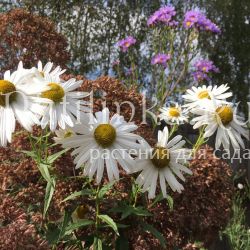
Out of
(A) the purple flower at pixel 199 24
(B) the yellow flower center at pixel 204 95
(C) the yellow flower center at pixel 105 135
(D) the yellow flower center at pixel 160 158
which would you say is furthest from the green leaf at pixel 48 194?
(A) the purple flower at pixel 199 24

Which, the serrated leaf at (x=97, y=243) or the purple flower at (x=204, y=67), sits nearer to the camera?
the serrated leaf at (x=97, y=243)

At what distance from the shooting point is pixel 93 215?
5.14 feet

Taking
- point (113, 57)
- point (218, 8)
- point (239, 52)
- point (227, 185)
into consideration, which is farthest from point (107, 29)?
point (227, 185)

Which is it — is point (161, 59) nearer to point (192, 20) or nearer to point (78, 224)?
point (192, 20)

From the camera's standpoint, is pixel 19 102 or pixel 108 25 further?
pixel 108 25

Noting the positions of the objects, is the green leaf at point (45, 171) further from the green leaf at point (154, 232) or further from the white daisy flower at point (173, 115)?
the white daisy flower at point (173, 115)

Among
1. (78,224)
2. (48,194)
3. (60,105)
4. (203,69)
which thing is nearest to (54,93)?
(60,105)

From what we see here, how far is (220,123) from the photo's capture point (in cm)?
158

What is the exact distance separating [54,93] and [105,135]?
0.16 m

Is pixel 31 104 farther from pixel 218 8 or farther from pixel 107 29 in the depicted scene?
pixel 218 8

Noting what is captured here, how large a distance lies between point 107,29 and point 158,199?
834 cm

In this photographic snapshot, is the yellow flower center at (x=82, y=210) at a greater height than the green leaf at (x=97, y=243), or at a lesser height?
greater

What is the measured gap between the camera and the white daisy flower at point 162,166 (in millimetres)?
1456

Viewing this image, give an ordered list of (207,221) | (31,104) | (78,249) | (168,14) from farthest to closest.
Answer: (168,14) → (207,221) → (78,249) → (31,104)
